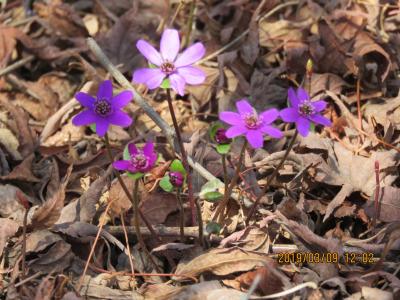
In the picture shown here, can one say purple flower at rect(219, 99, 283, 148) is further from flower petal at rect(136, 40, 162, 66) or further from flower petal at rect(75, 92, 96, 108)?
flower petal at rect(75, 92, 96, 108)

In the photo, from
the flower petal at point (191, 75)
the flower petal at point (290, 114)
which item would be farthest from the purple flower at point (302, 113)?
the flower petal at point (191, 75)

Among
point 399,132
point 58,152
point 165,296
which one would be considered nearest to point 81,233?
point 165,296

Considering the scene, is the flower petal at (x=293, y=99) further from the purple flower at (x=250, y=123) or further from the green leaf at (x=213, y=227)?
the green leaf at (x=213, y=227)

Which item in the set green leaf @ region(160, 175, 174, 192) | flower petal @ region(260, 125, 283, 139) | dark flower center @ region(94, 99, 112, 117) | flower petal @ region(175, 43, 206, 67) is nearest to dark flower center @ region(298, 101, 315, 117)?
flower petal @ region(260, 125, 283, 139)

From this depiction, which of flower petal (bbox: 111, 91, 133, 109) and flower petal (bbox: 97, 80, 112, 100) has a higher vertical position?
flower petal (bbox: 97, 80, 112, 100)

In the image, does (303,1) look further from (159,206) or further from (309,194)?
(159,206)
